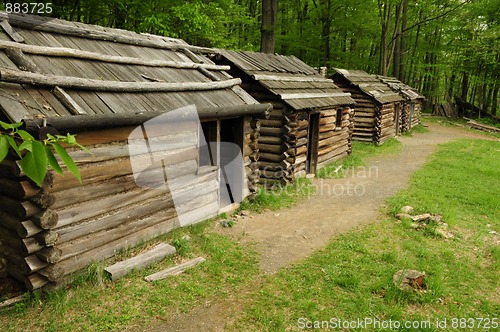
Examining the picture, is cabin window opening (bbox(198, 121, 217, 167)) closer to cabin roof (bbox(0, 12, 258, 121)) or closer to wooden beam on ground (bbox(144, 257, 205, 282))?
cabin roof (bbox(0, 12, 258, 121))

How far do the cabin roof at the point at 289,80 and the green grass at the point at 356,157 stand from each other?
8.45ft

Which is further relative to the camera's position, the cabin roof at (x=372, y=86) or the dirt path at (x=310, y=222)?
the cabin roof at (x=372, y=86)

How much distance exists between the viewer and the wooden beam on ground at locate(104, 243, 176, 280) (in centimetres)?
584

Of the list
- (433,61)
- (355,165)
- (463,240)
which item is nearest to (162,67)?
(463,240)

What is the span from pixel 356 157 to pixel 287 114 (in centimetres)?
668

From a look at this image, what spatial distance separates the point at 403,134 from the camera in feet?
84.1

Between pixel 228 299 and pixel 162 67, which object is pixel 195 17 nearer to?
pixel 162 67

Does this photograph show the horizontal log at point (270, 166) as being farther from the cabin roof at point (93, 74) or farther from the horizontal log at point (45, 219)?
the horizontal log at point (45, 219)

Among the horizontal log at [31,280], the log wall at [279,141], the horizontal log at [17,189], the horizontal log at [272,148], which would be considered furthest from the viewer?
the horizontal log at [272,148]

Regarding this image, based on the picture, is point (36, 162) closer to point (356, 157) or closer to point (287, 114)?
point (287, 114)

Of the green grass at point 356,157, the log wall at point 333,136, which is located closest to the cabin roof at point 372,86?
the green grass at point 356,157

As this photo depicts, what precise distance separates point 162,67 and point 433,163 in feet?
42.9

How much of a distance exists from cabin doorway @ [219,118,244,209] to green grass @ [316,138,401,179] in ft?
16.2

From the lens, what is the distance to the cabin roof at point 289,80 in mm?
11578
